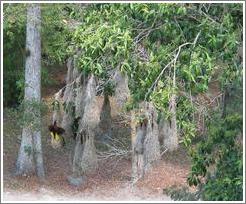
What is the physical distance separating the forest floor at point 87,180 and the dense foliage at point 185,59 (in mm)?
6311

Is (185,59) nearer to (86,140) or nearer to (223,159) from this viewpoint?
(223,159)

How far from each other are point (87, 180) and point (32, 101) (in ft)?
8.06

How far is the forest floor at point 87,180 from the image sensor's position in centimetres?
1412

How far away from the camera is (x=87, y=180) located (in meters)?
15.1

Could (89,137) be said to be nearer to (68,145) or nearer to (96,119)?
(96,119)

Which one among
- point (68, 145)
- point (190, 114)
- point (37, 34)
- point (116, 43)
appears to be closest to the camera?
point (116, 43)

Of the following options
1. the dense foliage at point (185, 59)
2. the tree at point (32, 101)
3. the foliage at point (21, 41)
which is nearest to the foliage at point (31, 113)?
the tree at point (32, 101)

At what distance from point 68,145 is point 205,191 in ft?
34.0

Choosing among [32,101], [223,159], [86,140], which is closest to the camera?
[223,159]

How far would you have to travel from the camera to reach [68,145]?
17109 millimetres

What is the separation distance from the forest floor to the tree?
37 cm

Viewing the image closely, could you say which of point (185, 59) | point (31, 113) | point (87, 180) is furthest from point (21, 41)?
point (185, 59)

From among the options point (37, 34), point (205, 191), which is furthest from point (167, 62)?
point (37, 34)

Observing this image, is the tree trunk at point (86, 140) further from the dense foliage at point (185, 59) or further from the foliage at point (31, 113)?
the dense foliage at point (185, 59)
